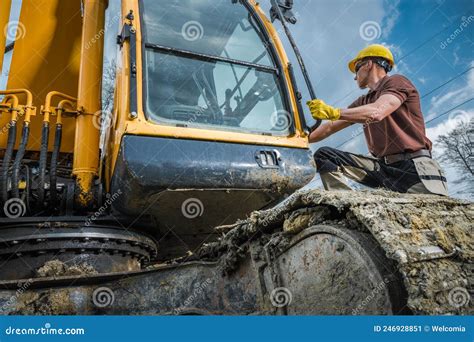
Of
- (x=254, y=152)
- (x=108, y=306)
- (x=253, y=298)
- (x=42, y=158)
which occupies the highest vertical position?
(x=42, y=158)

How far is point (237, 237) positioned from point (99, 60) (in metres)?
1.67

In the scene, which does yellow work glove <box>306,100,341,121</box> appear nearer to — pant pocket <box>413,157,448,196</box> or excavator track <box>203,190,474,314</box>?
pant pocket <box>413,157,448,196</box>

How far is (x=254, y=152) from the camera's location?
213 cm

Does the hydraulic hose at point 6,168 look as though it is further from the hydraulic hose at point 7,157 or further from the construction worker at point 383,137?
the construction worker at point 383,137

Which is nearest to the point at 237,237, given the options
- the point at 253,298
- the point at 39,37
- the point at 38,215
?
the point at 253,298

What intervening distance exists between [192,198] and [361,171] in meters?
1.07

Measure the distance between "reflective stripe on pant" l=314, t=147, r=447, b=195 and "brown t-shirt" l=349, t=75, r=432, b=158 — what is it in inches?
3.3

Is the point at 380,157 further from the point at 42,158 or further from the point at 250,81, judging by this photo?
the point at 42,158

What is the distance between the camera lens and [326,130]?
2.64 metres

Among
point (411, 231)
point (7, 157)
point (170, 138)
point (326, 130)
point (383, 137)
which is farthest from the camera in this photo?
point (326, 130)

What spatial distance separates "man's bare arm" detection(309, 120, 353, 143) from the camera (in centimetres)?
262

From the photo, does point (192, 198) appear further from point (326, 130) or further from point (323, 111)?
point (326, 130)

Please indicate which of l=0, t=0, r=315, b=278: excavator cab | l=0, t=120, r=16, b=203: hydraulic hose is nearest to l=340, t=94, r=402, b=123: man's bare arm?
l=0, t=0, r=315, b=278: excavator cab

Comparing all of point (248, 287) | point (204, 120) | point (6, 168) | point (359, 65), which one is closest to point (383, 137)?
point (359, 65)
